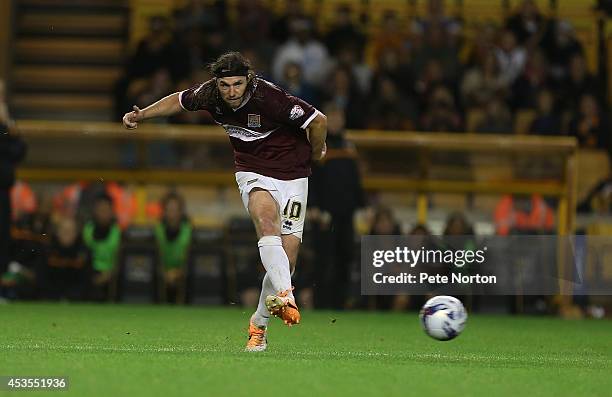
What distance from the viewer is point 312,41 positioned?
70.6ft

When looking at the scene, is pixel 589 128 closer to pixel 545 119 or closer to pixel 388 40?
pixel 545 119

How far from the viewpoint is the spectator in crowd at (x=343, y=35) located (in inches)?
848

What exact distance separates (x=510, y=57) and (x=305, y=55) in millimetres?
3132

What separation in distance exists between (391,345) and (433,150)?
7906mm

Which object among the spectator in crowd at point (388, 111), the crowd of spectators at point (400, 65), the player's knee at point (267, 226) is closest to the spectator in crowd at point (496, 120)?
the crowd of spectators at point (400, 65)

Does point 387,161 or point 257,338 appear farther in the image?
point 387,161

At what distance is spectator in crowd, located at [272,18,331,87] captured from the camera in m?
21.1

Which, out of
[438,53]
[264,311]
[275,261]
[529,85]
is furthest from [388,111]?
[275,261]

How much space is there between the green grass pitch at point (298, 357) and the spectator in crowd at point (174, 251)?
2.77 metres

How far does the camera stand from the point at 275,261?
10094 mm

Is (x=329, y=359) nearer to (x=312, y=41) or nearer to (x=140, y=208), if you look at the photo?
(x=140, y=208)

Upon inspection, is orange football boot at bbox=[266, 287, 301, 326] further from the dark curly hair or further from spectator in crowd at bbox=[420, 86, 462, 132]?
spectator in crowd at bbox=[420, 86, 462, 132]

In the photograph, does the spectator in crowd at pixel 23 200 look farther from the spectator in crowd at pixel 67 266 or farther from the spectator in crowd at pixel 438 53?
the spectator in crowd at pixel 438 53

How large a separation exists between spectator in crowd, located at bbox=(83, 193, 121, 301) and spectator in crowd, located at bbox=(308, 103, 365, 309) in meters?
2.51
